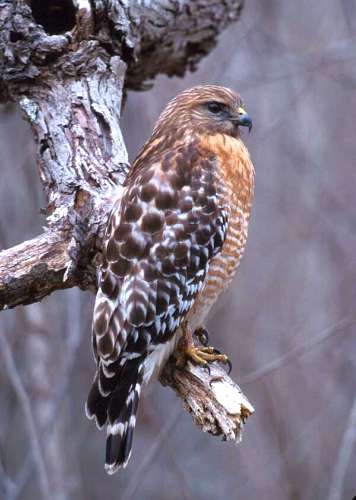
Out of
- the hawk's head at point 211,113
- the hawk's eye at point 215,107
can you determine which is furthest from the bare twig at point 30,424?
the hawk's eye at point 215,107

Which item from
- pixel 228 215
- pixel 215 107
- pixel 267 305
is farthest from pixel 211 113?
pixel 267 305

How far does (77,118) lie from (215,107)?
62 centimetres

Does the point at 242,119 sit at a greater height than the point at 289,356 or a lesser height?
greater

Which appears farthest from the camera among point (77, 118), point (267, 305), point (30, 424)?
point (267, 305)

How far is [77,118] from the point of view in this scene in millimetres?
4012

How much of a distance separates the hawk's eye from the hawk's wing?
37 cm

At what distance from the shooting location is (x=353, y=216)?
19.8 feet

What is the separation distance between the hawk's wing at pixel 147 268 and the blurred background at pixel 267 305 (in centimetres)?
185

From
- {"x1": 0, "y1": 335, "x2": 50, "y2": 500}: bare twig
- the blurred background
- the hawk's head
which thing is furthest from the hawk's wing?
the blurred background

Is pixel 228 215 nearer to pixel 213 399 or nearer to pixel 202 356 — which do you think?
pixel 202 356

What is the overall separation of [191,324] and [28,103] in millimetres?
1280

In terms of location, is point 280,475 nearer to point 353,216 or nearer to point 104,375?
point 353,216

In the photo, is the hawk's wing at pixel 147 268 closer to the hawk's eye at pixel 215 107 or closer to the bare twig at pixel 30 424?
the hawk's eye at pixel 215 107

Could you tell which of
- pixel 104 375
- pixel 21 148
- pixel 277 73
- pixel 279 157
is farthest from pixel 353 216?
pixel 104 375
